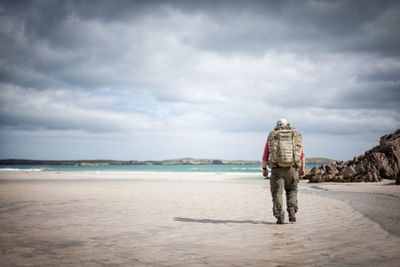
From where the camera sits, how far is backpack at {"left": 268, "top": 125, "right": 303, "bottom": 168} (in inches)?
295

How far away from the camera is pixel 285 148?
749cm

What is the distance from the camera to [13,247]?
564 centimetres

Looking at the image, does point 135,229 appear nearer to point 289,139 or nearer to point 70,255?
point 70,255

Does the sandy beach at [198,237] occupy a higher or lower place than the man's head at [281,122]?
lower

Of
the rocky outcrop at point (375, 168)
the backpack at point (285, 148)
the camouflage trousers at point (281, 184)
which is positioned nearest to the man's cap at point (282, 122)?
the backpack at point (285, 148)

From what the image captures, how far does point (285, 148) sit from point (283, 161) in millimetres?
328

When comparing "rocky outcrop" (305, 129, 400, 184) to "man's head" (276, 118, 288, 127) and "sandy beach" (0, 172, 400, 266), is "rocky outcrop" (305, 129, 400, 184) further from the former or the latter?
"man's head" (276, 118, 288, 127)

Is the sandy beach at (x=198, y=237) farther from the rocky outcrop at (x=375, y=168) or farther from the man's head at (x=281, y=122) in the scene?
the rocky outcrop at (x=375, y=168)

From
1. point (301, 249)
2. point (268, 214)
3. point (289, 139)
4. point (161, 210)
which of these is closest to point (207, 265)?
point (301, 249)

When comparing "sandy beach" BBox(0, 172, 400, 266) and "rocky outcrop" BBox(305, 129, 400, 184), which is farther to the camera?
"rocky outcrop" BBox(305, 129, 400, 184)

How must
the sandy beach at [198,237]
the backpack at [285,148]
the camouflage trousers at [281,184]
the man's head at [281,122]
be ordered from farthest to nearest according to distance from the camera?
the man's head at [281,122] → the camouflage trousers at [281,184] → the backpack at [285,148] → the sandy beach at [198,237]

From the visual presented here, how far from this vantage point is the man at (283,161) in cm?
750

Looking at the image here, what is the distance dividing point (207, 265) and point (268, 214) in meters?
5.42

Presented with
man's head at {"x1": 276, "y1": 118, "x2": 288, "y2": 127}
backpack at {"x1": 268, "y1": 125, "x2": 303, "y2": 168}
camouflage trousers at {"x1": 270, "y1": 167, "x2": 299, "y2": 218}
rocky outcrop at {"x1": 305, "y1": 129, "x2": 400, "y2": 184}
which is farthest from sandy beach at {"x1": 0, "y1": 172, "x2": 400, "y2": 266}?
rocky outcrop at {"x1": 305, "y1": 129, "x2": 400, "y2": 184}
